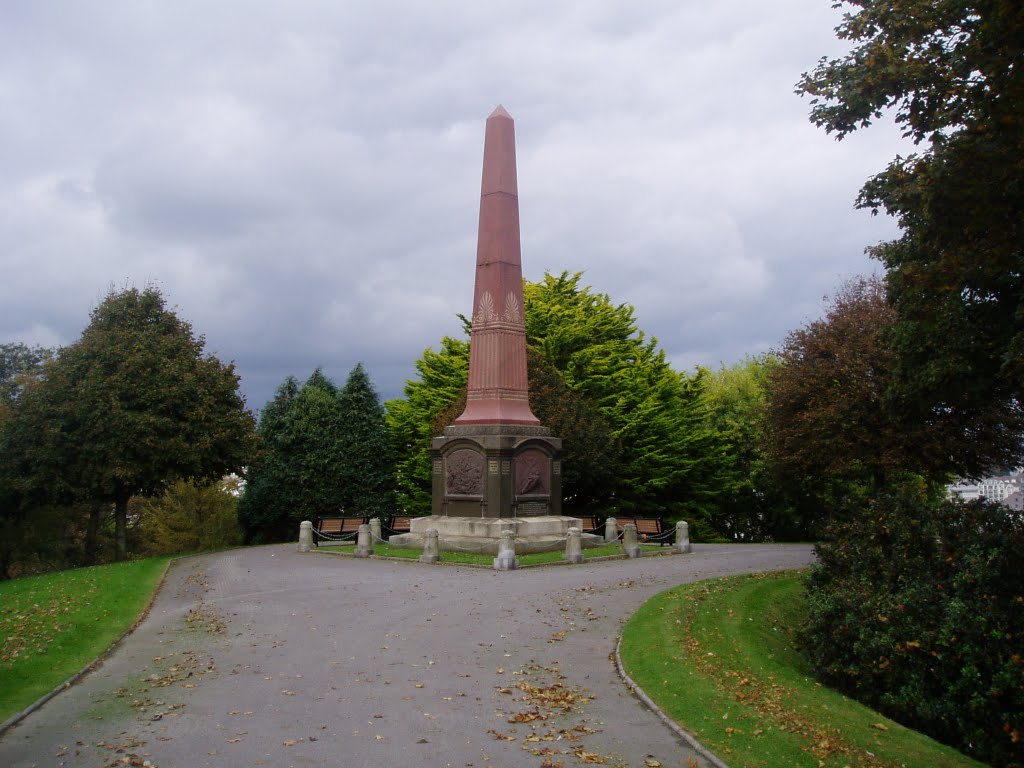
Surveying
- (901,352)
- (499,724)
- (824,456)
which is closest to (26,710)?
(499,724)

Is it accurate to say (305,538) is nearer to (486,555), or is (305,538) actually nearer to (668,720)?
(486,555)

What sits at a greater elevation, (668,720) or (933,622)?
(933,622)

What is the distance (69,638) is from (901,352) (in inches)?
493

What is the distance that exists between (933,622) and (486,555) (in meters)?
12.1

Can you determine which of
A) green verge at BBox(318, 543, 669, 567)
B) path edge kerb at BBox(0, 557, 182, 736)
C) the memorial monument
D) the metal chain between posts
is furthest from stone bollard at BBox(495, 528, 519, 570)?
the metal chain between posts

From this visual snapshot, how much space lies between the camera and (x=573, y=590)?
47.4 ft

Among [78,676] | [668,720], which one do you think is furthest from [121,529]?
[668,720]

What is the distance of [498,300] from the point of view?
74.4 feet

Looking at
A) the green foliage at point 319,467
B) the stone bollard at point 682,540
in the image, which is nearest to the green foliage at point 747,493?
the stone bollard at point 682,540

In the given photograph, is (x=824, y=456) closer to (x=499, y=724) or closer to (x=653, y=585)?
(x=653, y=585)

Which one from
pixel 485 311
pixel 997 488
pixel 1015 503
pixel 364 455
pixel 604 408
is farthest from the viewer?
pixel 997 488

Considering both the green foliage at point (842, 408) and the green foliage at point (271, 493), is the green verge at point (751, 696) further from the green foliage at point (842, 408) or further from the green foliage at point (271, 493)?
the green foliage at point (271, 493)

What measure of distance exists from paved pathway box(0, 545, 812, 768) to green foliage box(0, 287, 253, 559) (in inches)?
402

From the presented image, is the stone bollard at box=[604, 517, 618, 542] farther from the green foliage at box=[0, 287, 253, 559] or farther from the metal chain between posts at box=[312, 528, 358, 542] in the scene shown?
the green foliage at box=[0, 287, 253, 559]
